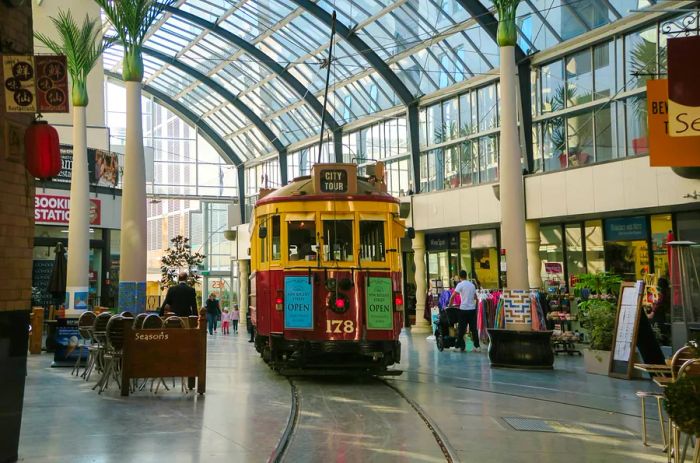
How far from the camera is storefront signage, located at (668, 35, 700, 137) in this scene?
29.5 feet

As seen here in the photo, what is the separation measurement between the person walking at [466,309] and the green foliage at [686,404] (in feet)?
37.4

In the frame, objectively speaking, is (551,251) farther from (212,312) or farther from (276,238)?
(212,312)

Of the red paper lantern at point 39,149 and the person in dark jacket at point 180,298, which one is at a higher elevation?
the red paper lantern at point 39,149

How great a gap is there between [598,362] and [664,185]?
603cm

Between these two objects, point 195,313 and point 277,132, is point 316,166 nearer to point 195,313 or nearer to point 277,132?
point 195,313

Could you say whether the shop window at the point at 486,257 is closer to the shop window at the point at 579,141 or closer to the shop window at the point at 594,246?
the shop window at the point at 594,246

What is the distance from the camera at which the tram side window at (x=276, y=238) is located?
11.2 metres

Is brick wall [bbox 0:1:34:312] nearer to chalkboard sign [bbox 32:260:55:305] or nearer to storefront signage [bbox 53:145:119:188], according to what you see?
storefront signage [bbox 53:145:119:188]

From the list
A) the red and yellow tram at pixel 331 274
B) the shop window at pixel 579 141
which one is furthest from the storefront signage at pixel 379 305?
the shop window at pixel 579 141

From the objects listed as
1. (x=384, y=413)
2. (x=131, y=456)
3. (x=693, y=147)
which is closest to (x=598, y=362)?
(x=693, y=147)

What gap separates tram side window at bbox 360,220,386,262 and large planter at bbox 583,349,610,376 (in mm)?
4022

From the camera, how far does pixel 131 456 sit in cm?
584

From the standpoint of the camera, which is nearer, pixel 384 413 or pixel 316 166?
pixel 384 413

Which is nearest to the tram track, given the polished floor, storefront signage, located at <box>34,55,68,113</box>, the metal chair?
the polished floor
